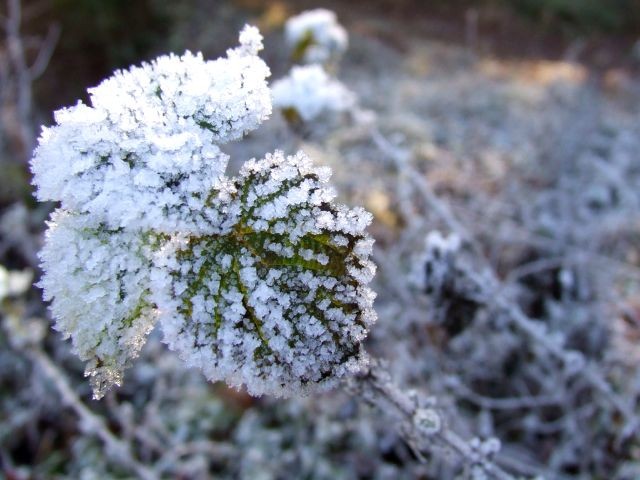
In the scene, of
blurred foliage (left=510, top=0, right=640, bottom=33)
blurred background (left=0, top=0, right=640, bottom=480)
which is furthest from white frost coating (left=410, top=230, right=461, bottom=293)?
blurred foliage (left=510, top=0, right=640, bottom=33)

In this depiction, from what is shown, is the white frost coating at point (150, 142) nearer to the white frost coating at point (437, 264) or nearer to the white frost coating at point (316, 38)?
the white frost coating at point (437, 264)

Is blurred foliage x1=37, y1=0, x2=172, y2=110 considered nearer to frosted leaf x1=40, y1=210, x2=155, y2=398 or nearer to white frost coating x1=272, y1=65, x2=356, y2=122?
white frost coating x1=272, y1=65, x2=356, y2=122

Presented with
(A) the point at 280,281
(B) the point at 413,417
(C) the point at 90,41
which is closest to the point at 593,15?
(C) the point at 90,41

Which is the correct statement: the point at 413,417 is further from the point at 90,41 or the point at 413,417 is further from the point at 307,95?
the point at 90,41

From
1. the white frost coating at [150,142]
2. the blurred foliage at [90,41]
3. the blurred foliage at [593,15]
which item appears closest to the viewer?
the white frost coating at [150,142]

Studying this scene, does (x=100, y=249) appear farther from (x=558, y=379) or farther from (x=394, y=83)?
(x=394, y=83)

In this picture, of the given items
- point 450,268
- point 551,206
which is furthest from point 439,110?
point 450,268

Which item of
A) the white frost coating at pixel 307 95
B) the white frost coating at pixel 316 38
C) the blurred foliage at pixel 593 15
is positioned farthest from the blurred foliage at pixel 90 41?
the blurred foliage at pixel 593 15
